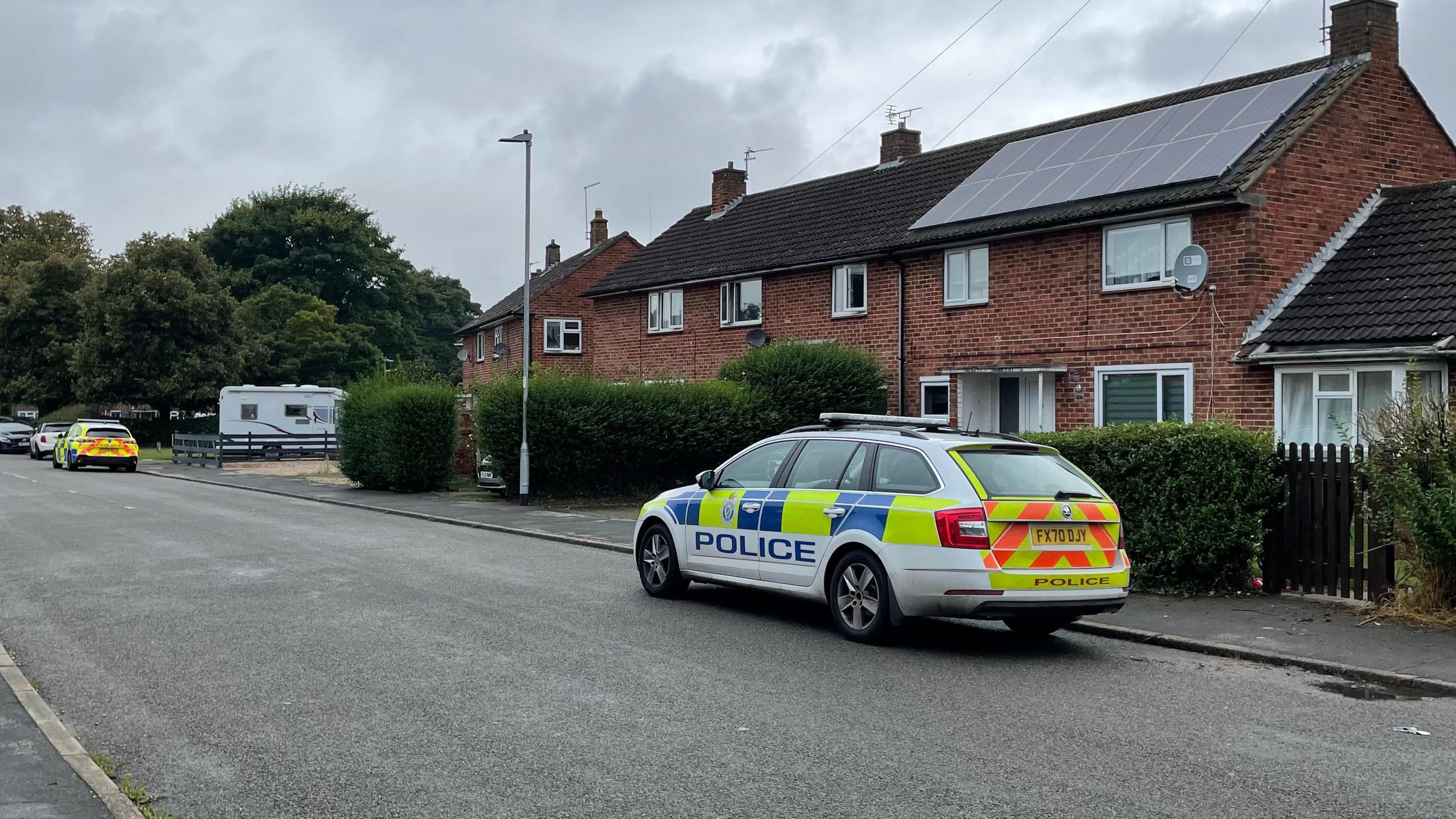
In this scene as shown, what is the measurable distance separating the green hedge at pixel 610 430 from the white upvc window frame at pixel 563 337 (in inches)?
905

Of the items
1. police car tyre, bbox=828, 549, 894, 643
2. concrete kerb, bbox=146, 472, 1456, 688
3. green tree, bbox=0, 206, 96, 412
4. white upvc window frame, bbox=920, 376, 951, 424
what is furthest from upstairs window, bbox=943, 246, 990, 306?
green tree, bbox=0, 206, 96, 412

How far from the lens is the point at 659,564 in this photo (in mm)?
11758

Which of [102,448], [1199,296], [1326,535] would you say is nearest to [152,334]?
[102,448]

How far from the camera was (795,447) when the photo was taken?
10672 millimetres

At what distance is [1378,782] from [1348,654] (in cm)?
339

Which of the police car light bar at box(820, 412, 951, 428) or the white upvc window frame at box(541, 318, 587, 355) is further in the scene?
the white upvc window frame at box(541, 318, 587, 355)

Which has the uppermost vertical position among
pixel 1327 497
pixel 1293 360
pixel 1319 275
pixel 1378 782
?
pixel 1319 275

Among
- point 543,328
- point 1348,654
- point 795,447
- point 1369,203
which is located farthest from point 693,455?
point 543,328

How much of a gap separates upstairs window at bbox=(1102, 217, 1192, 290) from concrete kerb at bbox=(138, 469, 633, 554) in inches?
405

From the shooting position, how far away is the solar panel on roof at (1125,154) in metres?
21.3

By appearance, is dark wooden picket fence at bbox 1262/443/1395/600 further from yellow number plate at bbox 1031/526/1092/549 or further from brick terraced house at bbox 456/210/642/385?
brick terraced house at bbox 456/210/642/385

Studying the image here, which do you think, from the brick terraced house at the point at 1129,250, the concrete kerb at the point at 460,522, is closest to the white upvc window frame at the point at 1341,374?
the brick terraced house at the point at 1129,250

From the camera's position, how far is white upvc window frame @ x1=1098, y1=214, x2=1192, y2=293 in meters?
20.9

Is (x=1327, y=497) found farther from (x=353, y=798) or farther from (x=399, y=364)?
(x=399, y=364)
